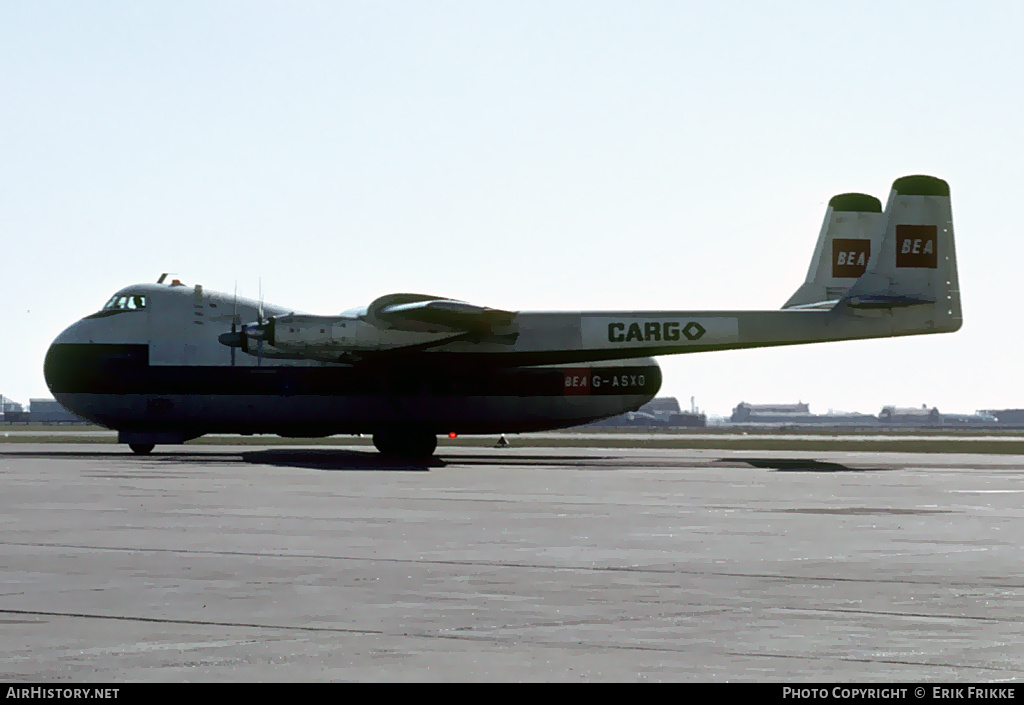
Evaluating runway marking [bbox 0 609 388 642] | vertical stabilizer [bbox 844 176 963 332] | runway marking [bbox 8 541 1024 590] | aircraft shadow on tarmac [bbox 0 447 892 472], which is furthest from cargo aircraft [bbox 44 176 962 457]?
runway marking [bbox 0 609 388 642]

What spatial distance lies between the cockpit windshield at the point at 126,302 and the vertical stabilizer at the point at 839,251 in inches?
1074

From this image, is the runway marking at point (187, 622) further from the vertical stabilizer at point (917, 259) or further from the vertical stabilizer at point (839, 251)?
the vertical stabilizer at point (839, 251)

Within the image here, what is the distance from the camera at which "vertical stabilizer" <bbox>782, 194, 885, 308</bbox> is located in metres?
54.9

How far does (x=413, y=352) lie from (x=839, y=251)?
67.5 feet

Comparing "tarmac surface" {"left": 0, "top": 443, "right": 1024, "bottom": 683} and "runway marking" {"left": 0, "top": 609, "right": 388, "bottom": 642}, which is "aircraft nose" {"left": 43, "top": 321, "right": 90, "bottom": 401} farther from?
"runway marking" {"left": 0, "top": 609, "right": 388, "bottom": 642}

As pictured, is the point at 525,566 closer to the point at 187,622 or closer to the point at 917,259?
the point at 187,622

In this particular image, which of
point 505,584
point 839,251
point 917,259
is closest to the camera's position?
point 505,584

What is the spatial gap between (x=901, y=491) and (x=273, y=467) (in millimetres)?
19344

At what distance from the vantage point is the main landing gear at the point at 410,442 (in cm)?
4822

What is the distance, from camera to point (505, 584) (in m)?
13.8

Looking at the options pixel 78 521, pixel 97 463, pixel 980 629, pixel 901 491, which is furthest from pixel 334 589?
pixel 97 463

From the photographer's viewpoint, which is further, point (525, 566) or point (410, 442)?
point (410, 442)

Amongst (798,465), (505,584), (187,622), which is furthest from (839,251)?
(187,622)

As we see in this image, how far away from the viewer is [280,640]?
10.2 m
